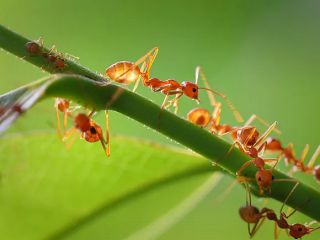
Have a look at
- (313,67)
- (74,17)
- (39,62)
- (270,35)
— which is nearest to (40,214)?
(39,62)

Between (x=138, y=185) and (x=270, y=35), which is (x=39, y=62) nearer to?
(x=138, y=185)

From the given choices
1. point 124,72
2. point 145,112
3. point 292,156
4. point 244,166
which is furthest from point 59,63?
point 292,156

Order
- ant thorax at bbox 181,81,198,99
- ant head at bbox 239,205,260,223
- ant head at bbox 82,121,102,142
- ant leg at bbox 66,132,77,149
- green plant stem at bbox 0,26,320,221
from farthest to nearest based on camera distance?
ant thorax at bbox 181,81,198,99, ant leg at bbox 66,132,77,149, ant head at bbox 239,205,260,223, ant head at bbox 82,121,102,142, green plant stem at bbox 0,26,320,221

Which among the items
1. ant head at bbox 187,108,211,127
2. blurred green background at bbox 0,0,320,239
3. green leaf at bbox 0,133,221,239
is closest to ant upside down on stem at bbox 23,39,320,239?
ant head at bbox 187,108,211,127

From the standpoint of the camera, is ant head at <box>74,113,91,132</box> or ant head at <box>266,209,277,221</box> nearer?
ant head at <box>74,113,91,132</box>

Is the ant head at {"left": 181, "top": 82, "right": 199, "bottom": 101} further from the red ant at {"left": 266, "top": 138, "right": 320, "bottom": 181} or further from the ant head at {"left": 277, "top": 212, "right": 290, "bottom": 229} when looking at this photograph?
the ant head at {"left": 277, "top": 212, "right": 290, "bottom": 229}

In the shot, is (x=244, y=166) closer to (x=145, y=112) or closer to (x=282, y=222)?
(x=145, y=112)

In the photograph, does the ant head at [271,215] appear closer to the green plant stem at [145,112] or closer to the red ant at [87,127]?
the green plant stem at [145,112]
